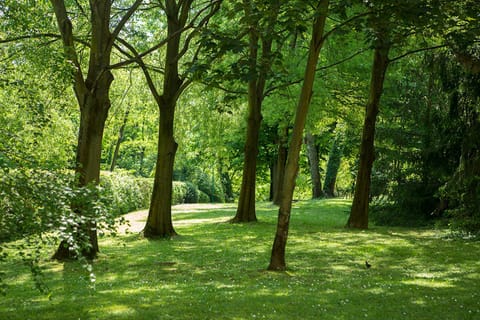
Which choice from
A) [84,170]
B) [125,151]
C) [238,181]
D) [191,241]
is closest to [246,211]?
[191,241]

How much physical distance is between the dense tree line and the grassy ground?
1.07m

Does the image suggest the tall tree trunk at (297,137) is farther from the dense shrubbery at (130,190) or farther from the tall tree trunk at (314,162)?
the tall tree trunk at (314,162)

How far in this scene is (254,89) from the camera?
69.4 feet

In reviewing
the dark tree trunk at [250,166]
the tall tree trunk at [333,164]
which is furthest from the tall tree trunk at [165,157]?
the tall tree trunk at [333,164]

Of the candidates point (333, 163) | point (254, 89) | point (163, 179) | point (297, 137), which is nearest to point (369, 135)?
point (254, 89)

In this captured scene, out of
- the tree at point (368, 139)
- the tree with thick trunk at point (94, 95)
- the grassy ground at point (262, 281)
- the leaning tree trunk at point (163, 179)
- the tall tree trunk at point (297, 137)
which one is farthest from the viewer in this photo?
the tree at point (368, 139)

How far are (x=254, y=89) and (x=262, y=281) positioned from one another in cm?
1204

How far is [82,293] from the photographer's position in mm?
8945

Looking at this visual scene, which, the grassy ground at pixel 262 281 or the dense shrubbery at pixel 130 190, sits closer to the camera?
the grassy ground at pixel 262 281

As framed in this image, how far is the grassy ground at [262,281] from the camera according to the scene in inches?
302

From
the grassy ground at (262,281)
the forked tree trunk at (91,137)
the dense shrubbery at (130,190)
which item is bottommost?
Result: the grassy ground at (262,281)

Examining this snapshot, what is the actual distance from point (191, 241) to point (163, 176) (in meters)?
2.24

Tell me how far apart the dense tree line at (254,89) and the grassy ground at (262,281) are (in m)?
1.07

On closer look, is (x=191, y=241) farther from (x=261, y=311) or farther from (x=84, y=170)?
(x=261, y=311)
